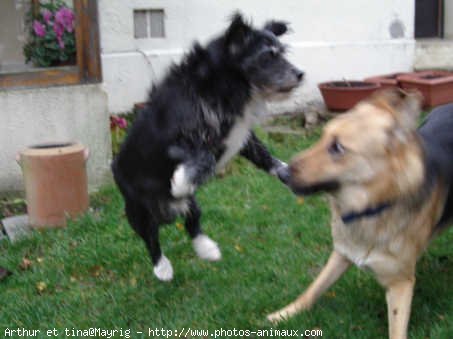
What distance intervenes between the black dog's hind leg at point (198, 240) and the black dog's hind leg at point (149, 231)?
21 centimetres

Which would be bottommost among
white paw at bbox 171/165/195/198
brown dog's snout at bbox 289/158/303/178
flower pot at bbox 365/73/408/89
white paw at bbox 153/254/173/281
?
white paw at bbox 153/254/173/281

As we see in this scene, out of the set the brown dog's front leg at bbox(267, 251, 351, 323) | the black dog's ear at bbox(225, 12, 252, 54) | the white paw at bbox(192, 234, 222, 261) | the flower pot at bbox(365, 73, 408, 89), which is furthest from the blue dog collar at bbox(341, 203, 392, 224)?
the flower pot at bbox(365, 73, 408, 89)

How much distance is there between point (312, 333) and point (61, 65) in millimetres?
3453

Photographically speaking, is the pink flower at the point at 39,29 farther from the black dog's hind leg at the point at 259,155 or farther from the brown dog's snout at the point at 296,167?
the brown dog's snout at the point at 296,167

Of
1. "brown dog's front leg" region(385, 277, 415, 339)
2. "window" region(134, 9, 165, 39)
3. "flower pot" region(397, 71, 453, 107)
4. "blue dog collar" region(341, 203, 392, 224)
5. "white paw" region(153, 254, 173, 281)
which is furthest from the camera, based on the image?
"flower pot" region(397, 71, 453, 107)

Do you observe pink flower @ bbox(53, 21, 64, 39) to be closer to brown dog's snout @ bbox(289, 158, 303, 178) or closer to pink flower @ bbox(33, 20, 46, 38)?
pink flower @ bbox(33, 20, 46, 38)

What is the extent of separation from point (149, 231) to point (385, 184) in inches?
57.1

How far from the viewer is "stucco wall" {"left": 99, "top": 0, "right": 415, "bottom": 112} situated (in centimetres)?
670

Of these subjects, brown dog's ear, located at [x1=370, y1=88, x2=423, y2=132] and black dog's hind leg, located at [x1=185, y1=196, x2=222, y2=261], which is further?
black dog's hind leg, located at [x1=185, y1=196, x2=222, y2=261]

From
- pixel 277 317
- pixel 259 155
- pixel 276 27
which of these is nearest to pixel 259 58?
pixel 276 27

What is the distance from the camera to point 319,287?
3316mm

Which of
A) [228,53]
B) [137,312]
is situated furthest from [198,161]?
[137,312]

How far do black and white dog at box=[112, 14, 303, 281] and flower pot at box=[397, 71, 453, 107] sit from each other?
4612 mm

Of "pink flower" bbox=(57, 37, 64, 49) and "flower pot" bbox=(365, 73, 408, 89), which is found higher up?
"pink flower" bbox=(57, 37, 64, 49)
